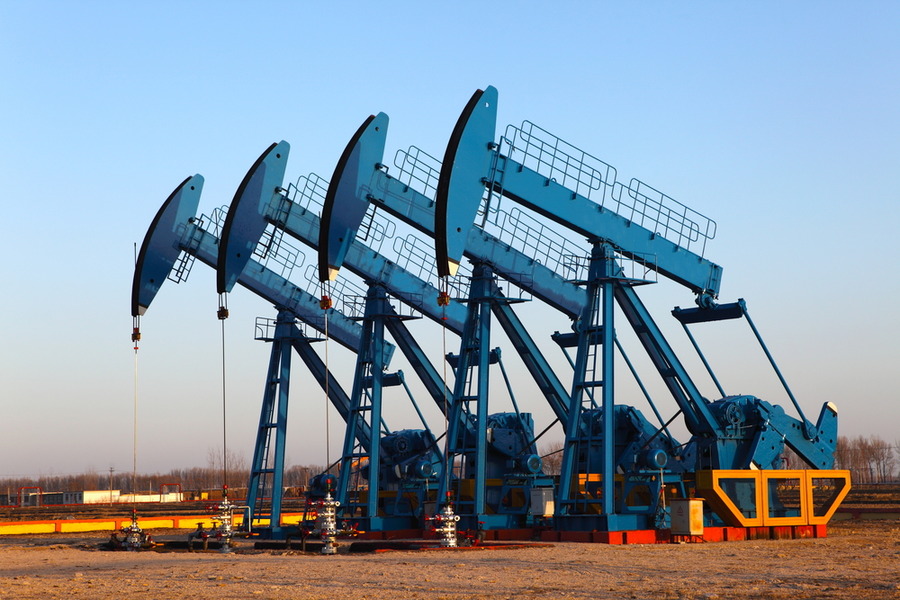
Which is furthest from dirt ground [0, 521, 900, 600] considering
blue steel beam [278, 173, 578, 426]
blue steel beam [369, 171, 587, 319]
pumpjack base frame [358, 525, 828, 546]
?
blue steel beam [369, 171, 587, 319]

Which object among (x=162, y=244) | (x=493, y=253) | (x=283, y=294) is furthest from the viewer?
(x=283, y=294)

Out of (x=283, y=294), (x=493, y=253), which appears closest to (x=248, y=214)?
(x=283, y=294)

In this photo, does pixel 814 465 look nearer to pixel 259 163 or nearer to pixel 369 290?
pixel 369 290

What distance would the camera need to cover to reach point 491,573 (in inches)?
523

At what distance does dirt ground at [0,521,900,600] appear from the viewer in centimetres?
1120

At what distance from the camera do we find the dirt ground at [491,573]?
36.8 ft

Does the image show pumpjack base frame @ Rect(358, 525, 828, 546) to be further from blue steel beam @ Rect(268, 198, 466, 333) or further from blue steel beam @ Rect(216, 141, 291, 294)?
blue steel beam @ Rect(216, 141, 291, 294)

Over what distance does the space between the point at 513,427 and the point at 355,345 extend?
15.9ft

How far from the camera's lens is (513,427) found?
24375mm

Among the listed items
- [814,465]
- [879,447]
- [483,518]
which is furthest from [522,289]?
[879,447]

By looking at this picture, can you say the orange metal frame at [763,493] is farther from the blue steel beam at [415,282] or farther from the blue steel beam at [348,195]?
the blue steel beam at [348,195]

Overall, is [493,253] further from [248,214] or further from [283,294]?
[283,294]

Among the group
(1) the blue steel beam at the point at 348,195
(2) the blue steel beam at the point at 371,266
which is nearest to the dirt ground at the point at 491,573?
(1) the blue steel beam at the point at 348,195

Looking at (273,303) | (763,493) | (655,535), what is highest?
(273,303)
